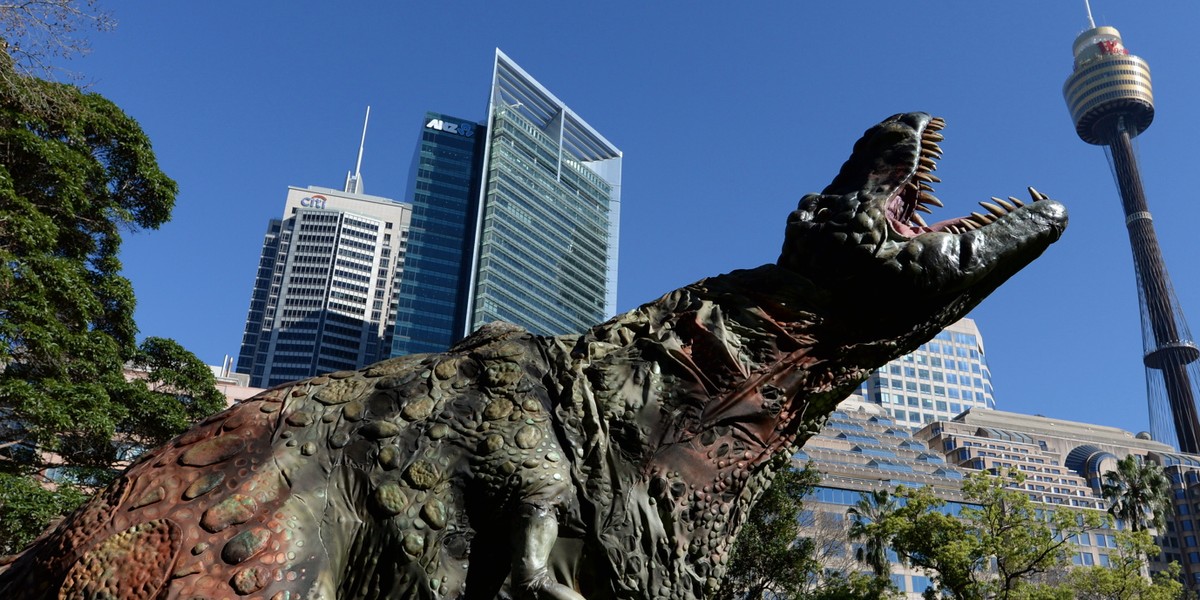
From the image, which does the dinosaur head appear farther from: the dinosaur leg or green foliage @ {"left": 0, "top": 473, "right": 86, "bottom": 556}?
green foliage @ {"left": 0, "top": 473, "right": 86, "bottom": 556}

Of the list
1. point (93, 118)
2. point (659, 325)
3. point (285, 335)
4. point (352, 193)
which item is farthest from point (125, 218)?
point (352, 193)

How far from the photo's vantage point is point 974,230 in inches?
155

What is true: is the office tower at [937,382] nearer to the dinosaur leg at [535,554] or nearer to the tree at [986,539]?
the tree at [986,539]

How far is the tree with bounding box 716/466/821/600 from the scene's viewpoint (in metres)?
24.1

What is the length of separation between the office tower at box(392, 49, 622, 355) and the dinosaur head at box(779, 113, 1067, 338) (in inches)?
3595

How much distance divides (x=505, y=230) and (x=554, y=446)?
102 m

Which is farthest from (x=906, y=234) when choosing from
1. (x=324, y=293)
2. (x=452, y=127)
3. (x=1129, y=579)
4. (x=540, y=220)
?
(x=324, y=293)

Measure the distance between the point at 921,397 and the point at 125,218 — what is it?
472 feet

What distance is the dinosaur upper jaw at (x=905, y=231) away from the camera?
377cm

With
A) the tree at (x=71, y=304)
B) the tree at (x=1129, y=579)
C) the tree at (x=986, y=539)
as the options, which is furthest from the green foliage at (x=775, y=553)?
the tree at (x=71, y=304)

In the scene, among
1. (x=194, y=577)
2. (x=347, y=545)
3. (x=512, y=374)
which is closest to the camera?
(x=194, y=577)

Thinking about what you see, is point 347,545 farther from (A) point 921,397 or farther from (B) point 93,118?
(A) point 921,397

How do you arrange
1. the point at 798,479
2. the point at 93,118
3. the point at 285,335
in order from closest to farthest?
the point at 93,118, the point at 798,479, the point at 285,335

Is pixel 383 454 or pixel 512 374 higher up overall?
pixel 512 374
